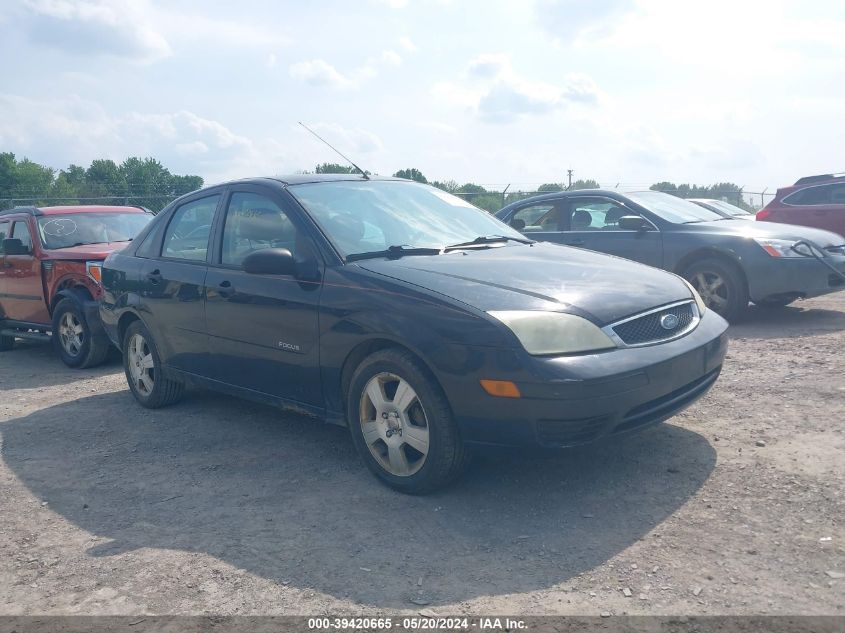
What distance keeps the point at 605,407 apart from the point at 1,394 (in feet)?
19.8

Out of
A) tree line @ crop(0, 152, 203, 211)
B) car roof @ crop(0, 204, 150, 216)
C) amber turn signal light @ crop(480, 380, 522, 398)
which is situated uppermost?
tree line @ crop(0, 152, 203, 211)

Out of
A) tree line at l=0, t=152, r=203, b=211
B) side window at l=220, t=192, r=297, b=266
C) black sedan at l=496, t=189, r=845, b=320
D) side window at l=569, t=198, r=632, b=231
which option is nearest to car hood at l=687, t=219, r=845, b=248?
black sedan at l=496, t=189, r=845, b=320

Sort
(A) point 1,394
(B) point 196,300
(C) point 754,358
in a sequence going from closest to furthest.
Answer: (B) point 196,300
(C) point 754,358
(A) point 1,394

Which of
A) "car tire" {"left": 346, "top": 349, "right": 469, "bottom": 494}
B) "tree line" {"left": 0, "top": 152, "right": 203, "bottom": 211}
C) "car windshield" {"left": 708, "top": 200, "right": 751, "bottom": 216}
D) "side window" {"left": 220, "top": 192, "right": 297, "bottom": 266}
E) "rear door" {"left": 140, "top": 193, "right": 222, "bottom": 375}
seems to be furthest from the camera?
"tree line" {"left": 0, "top": 152, "right": 203, "bottom": 211}

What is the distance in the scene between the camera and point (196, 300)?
541cm

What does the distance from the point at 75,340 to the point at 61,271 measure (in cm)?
80

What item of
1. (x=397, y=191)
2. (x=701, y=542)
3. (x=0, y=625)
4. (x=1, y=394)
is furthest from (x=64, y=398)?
(x=701, y=542)

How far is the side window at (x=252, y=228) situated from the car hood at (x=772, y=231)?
5.51 metres

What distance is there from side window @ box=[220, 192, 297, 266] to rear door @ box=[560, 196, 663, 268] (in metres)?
5.15

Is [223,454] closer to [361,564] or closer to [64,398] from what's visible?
[361,564]

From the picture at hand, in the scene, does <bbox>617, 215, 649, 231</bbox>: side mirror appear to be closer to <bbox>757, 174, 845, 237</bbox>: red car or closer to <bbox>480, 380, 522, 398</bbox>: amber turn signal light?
<bbox>757, 174, 845, 237</bbox>: red car

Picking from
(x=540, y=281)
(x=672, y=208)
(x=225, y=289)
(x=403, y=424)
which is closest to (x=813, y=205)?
(x=672, y=208)

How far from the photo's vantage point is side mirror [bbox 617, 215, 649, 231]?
8.90 metres

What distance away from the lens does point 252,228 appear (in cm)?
517
